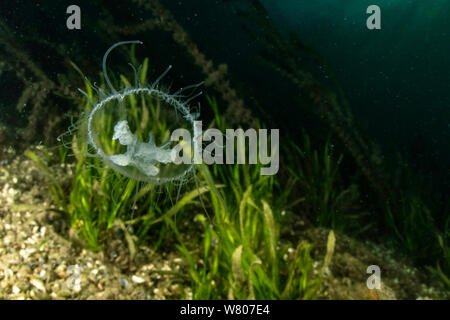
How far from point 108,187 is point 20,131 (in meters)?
1.68

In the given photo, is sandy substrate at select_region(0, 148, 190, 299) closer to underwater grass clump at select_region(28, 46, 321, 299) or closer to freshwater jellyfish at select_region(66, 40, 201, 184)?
underwater grass clump at select_region(28, 46, 321, 299)

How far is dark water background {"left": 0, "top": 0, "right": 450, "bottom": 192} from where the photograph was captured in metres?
4.18

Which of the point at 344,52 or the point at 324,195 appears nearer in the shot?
the point at 324,195

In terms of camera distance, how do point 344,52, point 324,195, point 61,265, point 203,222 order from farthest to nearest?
point 344,52 < point 324,195 < point 203,222 < point 61,265

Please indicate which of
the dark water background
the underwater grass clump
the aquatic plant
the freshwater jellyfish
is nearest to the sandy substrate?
the underwater grass clump

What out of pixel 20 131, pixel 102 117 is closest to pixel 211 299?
pixel 102 117

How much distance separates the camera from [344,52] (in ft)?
20.3

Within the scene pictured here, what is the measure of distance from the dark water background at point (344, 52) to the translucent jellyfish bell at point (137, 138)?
1131 mm

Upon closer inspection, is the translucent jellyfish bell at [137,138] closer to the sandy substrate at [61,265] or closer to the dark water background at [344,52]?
the sandy substrate at [61,265]

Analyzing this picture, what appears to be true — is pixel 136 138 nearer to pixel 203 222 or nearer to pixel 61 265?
pixel 203 222

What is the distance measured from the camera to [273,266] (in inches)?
85.2

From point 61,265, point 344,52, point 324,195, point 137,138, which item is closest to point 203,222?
point 137,138

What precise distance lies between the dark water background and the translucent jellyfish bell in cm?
113

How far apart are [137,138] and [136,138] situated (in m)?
0.02
